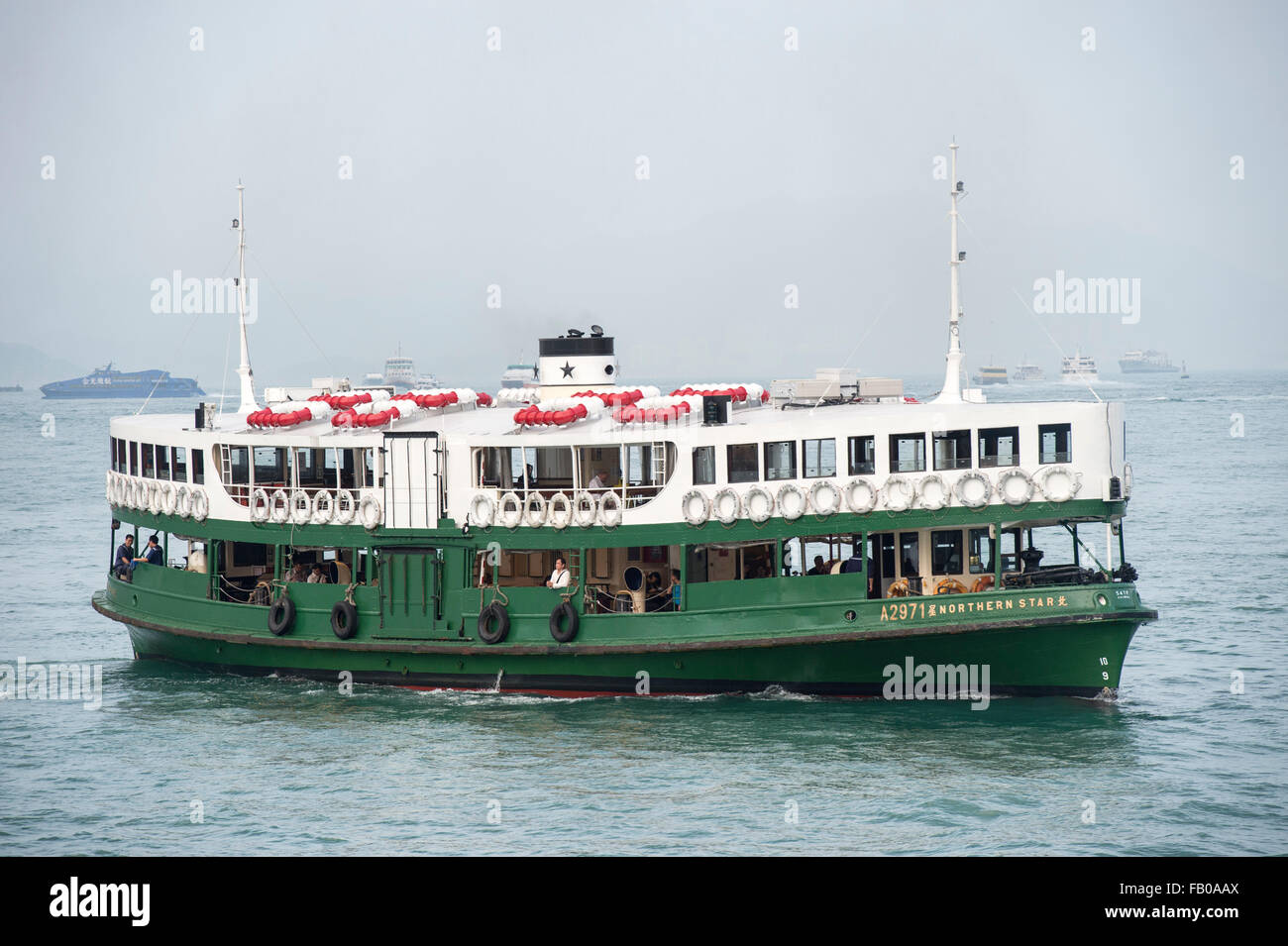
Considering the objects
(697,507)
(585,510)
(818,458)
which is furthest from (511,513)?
(818,458)

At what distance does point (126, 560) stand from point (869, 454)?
53.3 ft

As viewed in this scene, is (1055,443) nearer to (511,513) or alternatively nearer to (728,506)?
(728,506)

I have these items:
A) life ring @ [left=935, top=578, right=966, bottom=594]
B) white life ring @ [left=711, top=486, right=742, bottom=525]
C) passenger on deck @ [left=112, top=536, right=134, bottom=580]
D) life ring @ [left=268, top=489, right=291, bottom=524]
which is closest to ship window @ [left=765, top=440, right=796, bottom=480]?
white life ring @ [left=711, top=486, right=742, bottom=525]

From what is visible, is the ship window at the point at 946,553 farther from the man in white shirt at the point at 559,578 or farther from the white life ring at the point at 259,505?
the white life ring at the point at 259,505

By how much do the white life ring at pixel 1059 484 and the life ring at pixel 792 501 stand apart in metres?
3.94

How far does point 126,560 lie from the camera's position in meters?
32.0

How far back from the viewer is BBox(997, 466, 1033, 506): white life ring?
24547mm

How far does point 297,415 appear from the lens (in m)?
29.5

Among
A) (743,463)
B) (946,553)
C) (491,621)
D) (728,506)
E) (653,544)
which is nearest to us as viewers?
(728,506)

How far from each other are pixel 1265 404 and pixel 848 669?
429 feet

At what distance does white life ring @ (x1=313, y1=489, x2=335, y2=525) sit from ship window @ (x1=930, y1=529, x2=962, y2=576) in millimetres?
10895

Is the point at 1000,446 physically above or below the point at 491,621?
above

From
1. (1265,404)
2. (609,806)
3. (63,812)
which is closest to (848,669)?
(609,806)

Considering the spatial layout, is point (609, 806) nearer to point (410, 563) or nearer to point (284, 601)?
point (410, 563)
